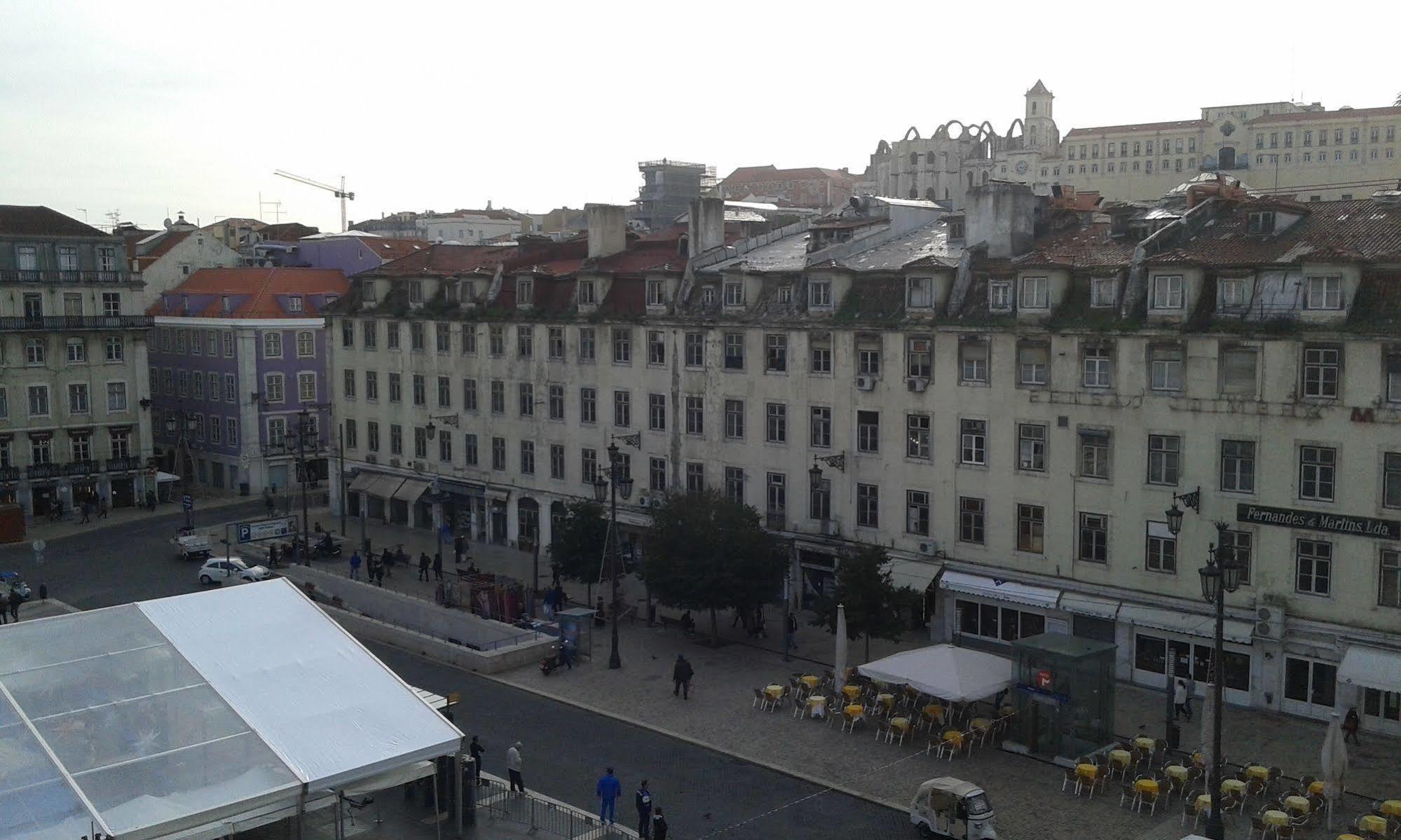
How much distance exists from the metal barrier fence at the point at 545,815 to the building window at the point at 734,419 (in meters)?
19.5

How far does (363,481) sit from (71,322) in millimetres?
16952

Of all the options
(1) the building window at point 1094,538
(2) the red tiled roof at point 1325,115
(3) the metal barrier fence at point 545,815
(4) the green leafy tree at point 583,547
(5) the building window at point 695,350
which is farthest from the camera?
(2) the red tiled roof at point 1325,115

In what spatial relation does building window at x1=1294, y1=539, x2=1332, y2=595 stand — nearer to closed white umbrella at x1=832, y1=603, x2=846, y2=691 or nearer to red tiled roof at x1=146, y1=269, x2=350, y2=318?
closed white umbrella at x1=832, y1=603, x2=846, y2=691

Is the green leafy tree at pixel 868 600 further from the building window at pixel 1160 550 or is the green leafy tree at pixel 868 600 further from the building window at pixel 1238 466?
the building window at pixel 1238 466

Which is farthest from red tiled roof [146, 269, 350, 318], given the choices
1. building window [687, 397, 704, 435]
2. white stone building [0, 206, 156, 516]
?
building window [687, 397, 704, 435]

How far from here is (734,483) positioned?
43.7 m

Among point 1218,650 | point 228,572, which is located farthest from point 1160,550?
point 228,572

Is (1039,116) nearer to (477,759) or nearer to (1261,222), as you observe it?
(1261,222)

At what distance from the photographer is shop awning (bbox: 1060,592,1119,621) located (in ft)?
111

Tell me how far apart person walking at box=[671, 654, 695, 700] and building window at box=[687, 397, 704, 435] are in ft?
42.2

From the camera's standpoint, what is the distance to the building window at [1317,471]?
30.3m

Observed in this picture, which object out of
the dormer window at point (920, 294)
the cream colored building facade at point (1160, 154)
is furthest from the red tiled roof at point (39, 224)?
the cream colored building facade at point (1160, 154)

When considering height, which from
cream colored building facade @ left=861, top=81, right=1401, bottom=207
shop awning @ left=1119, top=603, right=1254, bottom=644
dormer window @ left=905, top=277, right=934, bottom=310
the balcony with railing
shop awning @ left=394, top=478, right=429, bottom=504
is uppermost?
cream colored building facade @ left=861, top=81, right=1401, bottom=207

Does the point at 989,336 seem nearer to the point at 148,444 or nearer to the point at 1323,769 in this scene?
the point at 1323,769
